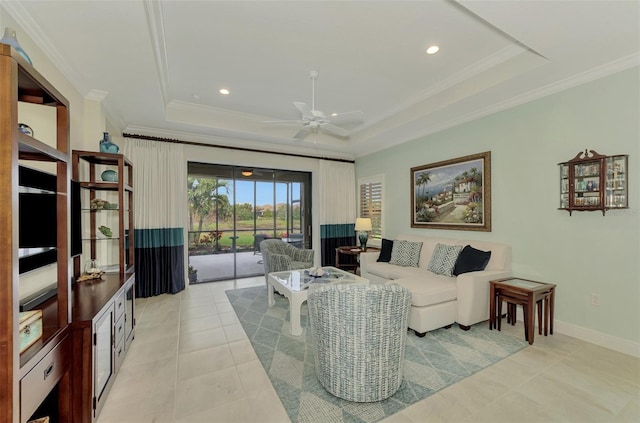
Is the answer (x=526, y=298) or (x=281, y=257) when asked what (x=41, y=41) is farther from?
(x=526, y=298)

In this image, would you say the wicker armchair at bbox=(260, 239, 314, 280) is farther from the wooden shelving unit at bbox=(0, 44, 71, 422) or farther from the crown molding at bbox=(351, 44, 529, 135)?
the crown molding at bbox=(351, 44, 529, 135)

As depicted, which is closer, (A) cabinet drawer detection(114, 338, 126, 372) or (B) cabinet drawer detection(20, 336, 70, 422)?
(B) cabinet drawer detection(20, 336, 70, 422)

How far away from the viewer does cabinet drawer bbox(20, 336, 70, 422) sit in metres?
1.23

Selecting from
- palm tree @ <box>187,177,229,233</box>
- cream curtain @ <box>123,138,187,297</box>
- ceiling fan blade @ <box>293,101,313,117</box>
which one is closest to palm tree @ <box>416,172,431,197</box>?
ceiling fan blade @ <box>293,101,313,117</box>

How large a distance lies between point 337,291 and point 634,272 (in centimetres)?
305

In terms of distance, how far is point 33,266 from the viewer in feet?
6.27

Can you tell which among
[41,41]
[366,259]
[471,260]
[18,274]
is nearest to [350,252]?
[366,259]

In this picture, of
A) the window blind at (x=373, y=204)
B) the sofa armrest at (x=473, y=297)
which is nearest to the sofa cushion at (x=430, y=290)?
the sofa armrest at (x=473, y=297)

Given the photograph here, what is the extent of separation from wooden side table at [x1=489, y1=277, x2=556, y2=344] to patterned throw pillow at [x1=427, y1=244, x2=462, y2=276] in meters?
0.58

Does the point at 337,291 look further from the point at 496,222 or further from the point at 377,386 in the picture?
the point at 496,222

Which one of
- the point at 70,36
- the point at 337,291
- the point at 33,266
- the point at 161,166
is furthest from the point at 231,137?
the point at 337,291

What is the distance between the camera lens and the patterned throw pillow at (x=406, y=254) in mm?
4449

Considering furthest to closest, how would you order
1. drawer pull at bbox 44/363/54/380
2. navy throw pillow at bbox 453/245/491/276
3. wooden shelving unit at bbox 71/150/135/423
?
navy throw pillow at bbox 453/245/491/276 → wooden shelving unit at bbox 71/150/135/423 → drawer pull at bbox 44/363/54/380

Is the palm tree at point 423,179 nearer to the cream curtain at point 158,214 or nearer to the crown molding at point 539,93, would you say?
the crown molding at point 539,93
